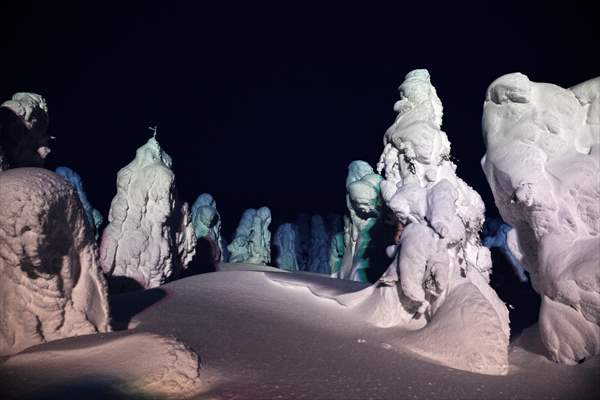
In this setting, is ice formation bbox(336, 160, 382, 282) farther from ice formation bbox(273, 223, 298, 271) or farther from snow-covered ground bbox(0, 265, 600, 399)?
ice formation bbox(273, 223, 298, 271)

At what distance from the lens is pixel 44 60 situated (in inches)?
749

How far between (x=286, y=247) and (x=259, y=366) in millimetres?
11547

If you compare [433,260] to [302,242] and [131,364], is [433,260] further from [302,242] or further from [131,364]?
[302,242]

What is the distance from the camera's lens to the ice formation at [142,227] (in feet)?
20.9

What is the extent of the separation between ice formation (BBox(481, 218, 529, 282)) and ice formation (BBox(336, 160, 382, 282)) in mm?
2416

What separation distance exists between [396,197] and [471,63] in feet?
69.7

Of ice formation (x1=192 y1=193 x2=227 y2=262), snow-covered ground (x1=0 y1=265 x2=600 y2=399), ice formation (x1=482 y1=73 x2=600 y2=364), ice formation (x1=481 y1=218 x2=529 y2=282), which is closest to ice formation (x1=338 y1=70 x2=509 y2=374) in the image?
snow-covered ground (x1=0 y1=265 x2=600 y2=399)

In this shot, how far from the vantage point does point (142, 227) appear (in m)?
6.60

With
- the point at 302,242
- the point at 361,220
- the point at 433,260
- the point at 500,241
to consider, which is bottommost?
the point at 302,242

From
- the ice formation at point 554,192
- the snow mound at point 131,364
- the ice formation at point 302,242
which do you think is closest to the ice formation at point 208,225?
the ice formation at point 302,242

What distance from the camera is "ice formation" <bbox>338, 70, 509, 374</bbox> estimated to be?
3260 millimetres

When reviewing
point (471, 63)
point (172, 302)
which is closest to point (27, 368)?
point (172, 302)

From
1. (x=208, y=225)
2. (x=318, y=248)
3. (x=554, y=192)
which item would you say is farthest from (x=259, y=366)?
(x=318, y=248)

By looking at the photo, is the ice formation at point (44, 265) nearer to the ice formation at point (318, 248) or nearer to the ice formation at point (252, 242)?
the ice formation at point (252, 242)
